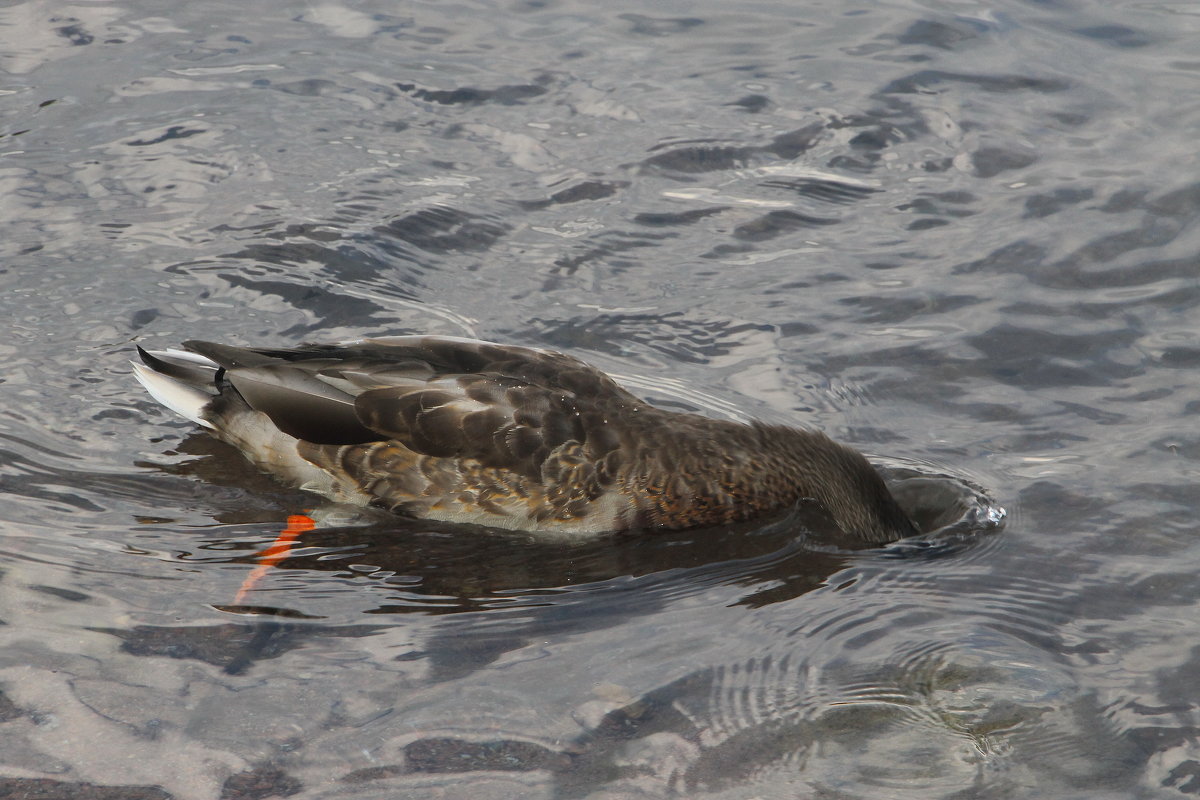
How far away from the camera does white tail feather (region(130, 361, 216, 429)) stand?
7184 mm

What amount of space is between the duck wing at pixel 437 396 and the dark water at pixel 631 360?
45 cm

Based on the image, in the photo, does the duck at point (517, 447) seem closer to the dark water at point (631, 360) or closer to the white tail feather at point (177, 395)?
the dark water at point (631, 360)

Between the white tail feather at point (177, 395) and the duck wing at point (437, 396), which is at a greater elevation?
the duck wing at point (437, 396)

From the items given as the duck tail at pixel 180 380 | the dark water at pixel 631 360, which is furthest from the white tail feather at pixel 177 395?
the dark water at pixel 631 360

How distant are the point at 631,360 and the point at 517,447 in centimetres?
153

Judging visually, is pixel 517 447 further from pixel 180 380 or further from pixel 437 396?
pixel 180 380

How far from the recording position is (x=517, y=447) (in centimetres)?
662

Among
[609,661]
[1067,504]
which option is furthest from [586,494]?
[1067,504]

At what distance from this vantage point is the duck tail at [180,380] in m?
7.18

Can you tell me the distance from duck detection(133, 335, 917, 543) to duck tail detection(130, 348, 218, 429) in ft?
0.81

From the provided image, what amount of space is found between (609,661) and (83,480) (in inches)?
113

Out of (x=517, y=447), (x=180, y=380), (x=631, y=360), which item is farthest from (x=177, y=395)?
(x=631, y=360)

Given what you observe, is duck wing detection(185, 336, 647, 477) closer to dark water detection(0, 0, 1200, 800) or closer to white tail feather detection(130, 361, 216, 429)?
white tail feather detection(130, 361, 216, 429)

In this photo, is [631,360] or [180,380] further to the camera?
[631,360]
